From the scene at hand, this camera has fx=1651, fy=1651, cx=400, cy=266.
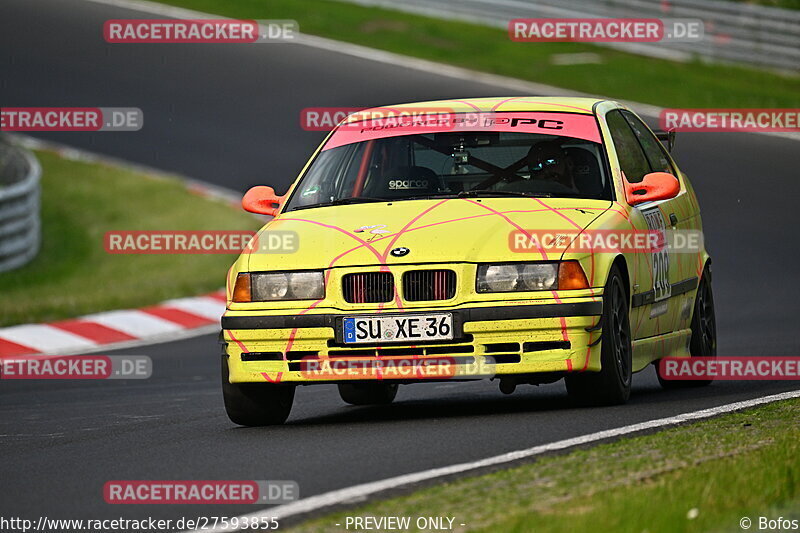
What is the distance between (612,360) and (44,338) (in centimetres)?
754

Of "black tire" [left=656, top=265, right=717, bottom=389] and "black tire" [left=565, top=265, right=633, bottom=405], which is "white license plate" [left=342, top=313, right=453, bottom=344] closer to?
"black tire" [left=565, top=265, right=633, bottom=405]

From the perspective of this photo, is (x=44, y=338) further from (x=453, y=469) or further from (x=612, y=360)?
(x=453, y=469)

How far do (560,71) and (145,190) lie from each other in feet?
25.8

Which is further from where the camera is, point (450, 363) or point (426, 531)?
point (450, 363)

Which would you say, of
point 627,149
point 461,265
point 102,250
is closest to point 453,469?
point 461,265

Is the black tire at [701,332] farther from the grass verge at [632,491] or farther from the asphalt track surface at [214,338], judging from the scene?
the grass verge at [632,491]

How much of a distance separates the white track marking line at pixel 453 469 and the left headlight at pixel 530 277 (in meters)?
0.77

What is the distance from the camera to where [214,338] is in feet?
47.1

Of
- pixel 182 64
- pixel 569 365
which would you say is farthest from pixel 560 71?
pixel 569 365

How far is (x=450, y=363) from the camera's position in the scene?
763 cm

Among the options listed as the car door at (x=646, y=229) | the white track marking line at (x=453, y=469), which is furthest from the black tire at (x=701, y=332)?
the white track marking line at (x=453, y=469)

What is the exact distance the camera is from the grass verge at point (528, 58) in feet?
83.1

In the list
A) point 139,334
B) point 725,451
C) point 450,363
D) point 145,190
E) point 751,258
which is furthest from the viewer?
point 145,190

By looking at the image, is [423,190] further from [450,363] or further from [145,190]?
[145,190]
